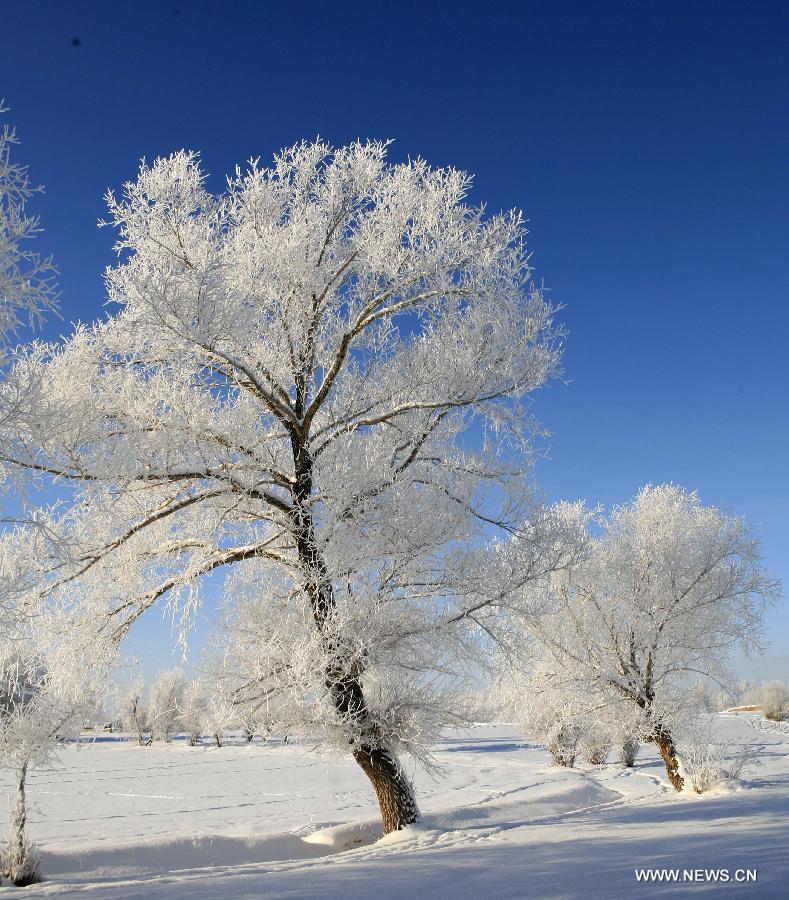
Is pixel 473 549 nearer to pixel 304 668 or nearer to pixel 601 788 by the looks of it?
pixel 304 668

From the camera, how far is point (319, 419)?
939cm

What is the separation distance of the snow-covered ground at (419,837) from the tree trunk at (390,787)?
0.93ft

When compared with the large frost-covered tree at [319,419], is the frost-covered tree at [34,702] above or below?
below

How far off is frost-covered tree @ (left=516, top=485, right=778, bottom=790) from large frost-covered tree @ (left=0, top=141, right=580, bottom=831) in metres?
7.68

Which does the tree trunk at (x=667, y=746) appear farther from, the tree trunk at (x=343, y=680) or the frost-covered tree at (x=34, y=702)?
the frost-covered tree at (x=34, y=702)

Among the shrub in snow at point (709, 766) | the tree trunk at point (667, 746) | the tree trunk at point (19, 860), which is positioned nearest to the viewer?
the tree trunk at point (19, 860)

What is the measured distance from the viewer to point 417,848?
7.23 metres

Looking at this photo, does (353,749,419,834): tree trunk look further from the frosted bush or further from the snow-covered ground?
the frosted bush

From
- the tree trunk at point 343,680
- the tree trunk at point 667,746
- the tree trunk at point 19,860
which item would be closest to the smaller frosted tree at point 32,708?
the tree trunk at point 19,860

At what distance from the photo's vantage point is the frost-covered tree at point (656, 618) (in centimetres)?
1575

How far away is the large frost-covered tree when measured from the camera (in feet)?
25.6

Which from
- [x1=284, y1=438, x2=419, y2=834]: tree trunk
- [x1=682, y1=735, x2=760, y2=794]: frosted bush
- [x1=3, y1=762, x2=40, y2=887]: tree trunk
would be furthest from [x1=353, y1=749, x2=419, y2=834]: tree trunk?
[x1=3, y1=762, x2=40, y2=887]: tree trunk

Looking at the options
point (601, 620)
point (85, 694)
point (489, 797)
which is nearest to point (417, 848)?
point (85, 694)

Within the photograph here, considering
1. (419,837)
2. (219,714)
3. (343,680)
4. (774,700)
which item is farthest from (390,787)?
(774,700)
